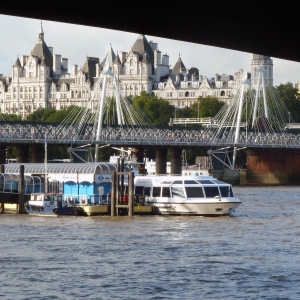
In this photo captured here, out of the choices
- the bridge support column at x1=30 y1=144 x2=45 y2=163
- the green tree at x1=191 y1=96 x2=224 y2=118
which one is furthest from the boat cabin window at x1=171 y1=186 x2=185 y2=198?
the green tree at x1=191 y1=96 x2=224 y2=118

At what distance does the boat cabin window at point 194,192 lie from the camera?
37.5m

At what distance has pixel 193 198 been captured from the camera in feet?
123

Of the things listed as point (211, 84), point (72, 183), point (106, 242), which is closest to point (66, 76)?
point (211, 84)

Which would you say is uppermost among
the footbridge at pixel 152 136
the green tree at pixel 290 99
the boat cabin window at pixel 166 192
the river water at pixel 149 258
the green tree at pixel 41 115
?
the green tree at pixel 290 99

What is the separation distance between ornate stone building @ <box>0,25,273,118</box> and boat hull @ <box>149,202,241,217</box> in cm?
11691

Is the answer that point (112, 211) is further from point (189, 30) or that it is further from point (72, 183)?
point (189, 30)

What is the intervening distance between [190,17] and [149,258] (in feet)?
46.0

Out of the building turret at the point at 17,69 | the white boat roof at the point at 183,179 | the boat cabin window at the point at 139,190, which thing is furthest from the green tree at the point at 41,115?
the white boat roof at the point at 183,179

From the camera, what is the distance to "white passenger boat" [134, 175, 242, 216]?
37.3 m

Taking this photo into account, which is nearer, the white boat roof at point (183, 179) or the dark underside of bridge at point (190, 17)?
the dark underside of bridge at point (190, 17)

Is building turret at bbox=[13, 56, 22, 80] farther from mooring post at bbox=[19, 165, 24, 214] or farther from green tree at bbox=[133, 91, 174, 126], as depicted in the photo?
mooring post at bbox=[19, 165, 24, 214]

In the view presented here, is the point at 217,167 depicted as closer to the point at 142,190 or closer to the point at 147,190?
the point at 142,190

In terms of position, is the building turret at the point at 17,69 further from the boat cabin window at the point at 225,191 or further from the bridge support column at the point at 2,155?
the boat cabin window at the point at 225,191

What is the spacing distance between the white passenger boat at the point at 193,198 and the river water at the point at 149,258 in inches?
36.6
